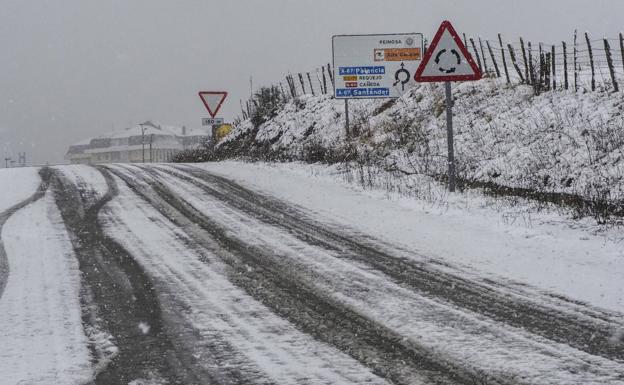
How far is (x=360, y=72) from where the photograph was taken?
16.9m

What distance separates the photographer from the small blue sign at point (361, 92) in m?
16.6

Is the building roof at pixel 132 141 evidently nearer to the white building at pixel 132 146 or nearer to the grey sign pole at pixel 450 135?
the white building at pixel 132 146

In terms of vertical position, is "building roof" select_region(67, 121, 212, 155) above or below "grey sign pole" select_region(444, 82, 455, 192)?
above

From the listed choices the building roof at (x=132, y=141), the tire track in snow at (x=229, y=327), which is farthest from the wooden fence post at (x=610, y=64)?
the building roof at (x=132, y=141)

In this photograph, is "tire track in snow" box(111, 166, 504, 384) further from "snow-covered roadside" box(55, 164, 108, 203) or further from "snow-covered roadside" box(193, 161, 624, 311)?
"snow-covered roadside" box(55, 164, 108, 203)

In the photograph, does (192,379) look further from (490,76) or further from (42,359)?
(490,76)

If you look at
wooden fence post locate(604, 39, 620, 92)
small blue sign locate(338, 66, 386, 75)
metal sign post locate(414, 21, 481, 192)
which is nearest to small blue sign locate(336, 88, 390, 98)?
small blue sign locate(338, 66, 386, 75)

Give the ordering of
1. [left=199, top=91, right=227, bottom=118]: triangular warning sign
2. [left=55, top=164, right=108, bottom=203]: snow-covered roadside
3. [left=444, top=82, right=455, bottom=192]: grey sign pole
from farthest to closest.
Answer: [left=199, top=91, right=227, bottom=118]: triangular warning sign
[left=55, top=164, right=108, bottom=203]: snow-covered roadside
[left=444, top=82, right=455, bottom=192]: grey sign pole

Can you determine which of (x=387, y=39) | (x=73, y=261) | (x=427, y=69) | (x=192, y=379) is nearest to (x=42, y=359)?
(x=192, y=379)

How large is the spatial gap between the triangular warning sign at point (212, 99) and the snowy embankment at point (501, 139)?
4.21 metres

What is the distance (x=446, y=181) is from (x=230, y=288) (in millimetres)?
6593

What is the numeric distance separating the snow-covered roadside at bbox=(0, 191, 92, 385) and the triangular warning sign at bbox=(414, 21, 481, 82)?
249 inches

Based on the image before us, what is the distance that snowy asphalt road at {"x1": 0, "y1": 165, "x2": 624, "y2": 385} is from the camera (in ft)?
9.65

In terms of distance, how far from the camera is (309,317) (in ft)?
12.5
